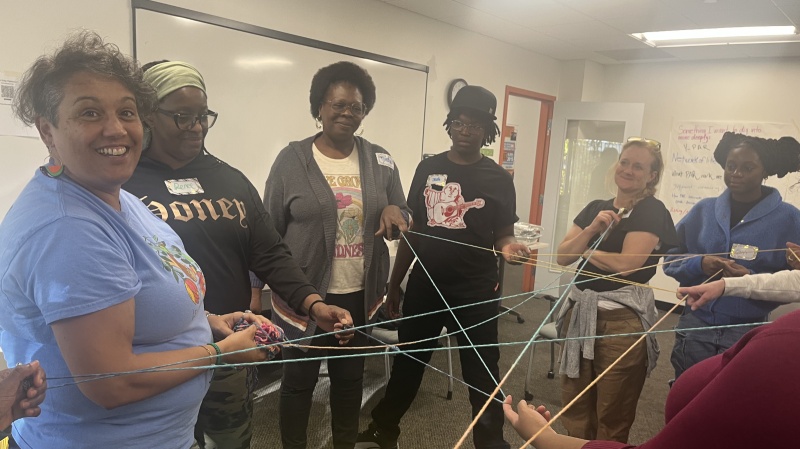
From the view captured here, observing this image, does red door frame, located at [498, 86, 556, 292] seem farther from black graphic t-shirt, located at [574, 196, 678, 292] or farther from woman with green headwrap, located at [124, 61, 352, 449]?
woman with green headwrap, located at [124, 61, 352, 449]

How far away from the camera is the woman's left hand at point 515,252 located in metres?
1.23

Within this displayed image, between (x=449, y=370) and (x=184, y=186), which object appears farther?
(x=449, y=370)

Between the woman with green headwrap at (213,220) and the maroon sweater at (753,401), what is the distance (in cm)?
61

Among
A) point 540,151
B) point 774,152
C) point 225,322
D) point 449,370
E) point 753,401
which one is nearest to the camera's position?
point 753,401

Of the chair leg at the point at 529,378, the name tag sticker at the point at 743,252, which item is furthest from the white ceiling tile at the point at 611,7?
the chair leg at the point at 529,378

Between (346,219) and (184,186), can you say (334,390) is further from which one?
A: (184,186)

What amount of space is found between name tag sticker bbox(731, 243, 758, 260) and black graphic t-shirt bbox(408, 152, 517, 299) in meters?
0.53

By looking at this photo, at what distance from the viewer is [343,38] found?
6.05 feet

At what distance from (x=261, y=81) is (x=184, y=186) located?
3.34 ft

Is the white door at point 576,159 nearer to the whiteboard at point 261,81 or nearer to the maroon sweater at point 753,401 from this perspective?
the whiteboard at point 261,81

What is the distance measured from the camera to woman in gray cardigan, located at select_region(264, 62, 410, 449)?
1094 mm

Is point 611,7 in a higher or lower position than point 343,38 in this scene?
higher

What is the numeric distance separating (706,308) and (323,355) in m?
0.95

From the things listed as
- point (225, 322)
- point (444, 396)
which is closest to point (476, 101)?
point (225, 322)
